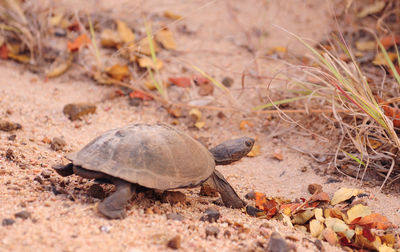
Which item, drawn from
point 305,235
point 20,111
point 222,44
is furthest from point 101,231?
point 222,44

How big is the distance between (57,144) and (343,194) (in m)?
1.96

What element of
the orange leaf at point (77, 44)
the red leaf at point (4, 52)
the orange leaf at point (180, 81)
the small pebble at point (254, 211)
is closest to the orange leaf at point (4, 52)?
the red leaf at point (4, 52)

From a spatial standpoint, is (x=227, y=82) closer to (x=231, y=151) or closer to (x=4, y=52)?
(x=231, y=151)

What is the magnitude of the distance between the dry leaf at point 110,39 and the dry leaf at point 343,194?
8.74ft

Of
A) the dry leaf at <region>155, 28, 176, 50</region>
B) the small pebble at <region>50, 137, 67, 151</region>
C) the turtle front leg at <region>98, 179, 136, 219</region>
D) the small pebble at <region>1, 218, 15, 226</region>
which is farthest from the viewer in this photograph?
the dry leaf at <region>155, 28, 176, 50</region>

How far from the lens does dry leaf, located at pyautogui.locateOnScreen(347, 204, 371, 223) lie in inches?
97.7

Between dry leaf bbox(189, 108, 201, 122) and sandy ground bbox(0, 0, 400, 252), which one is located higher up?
sandy ground bbox(0, 0, 400, 252)

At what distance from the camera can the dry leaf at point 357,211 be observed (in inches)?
97.7

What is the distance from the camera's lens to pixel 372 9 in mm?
4910

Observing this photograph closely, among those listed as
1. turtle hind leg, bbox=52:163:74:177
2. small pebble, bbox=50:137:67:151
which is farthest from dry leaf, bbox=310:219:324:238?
small pebble, bbox=50:137:67:151

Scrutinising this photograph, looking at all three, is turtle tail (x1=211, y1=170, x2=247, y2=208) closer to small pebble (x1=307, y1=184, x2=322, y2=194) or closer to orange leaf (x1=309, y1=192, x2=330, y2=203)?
orange leaf (x1=309, y1=192, x2=330, y2=203)

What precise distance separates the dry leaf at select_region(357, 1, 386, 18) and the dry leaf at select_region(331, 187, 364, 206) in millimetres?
2903

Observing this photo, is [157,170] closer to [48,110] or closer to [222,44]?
[48,110]

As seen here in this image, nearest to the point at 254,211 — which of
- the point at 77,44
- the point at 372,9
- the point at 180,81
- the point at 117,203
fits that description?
the point at 117,203
